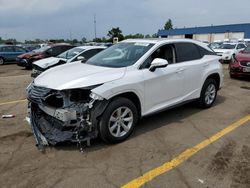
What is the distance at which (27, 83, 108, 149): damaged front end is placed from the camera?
3932 mm

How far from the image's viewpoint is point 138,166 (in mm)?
3672

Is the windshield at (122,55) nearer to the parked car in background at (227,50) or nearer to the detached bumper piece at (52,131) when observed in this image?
the detached bumper piece at (52,131)

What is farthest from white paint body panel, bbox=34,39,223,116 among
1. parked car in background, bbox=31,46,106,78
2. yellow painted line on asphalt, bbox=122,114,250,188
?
parked car in background, bbox=31,46,106,78

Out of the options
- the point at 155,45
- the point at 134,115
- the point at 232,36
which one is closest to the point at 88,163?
the point at 134,115

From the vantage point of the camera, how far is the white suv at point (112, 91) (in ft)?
13.0

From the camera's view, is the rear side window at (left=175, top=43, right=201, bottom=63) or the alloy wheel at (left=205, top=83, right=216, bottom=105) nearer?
the rear side window at (left=175, top=43, right=201, bottom=63)

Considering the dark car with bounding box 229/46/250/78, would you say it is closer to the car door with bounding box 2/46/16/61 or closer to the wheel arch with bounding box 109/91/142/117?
the wheel arch with bounding box 109/91/142/117

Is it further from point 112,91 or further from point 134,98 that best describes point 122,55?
point 112,91

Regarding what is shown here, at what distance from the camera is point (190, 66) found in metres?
5.61

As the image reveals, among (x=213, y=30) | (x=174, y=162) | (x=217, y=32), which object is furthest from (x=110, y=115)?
(x=213, y=30)

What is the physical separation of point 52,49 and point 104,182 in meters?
13.8

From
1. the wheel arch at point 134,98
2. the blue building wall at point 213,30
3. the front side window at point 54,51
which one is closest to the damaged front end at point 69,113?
the wheel arch at point 134,98

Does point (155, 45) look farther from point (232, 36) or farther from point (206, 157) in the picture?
point (232, 36)

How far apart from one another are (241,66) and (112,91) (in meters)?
8.13
